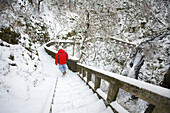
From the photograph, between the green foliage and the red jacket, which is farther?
the red jacket

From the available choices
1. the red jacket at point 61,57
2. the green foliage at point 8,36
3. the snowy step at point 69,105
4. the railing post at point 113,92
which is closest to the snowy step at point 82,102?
the snowy step at point 69,105

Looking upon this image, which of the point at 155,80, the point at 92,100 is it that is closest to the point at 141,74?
the point at 155,80

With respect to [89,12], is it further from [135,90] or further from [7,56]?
[135,90]

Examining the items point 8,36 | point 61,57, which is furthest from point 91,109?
point 8,36

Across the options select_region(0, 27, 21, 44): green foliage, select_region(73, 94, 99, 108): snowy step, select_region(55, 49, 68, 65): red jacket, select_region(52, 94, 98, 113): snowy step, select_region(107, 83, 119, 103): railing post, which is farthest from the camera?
select_region(55, 49, 68, 65): red jacket

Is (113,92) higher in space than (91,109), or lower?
higher

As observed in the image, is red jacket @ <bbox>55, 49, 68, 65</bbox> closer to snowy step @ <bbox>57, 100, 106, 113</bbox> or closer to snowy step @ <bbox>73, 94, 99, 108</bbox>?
snowy step @ <bbox>73, 94, 99, 108</bbox>

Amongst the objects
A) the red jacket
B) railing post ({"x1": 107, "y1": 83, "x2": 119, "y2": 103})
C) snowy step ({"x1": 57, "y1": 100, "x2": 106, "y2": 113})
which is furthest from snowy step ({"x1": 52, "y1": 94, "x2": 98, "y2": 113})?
the red jacket

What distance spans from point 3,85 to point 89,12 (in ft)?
22.4

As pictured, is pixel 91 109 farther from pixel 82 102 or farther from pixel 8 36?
pixel 8 36

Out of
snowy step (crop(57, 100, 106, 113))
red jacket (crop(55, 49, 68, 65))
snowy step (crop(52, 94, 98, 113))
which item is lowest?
snowy step (crop(52, 94, 98, 113))

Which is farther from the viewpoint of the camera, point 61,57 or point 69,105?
point 61,57

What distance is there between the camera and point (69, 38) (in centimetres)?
1834

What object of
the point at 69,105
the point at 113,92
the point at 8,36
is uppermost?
the point at 8,36
